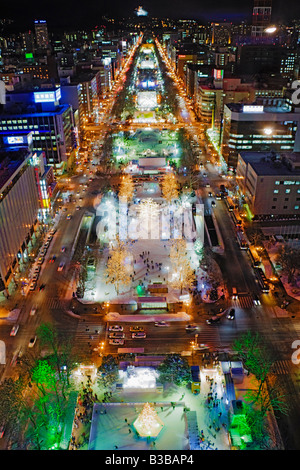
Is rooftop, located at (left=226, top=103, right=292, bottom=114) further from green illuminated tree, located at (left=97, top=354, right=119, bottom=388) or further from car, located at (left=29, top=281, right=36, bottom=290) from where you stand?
green illuminated tree, located at (left=97, top=354, right=119, bottom=388)

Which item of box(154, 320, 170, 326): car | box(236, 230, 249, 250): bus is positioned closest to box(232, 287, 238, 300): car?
box(154, 320, 170, 326): car

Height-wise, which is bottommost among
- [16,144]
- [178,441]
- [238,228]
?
[178,441]

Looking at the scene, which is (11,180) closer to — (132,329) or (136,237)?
(136,237)

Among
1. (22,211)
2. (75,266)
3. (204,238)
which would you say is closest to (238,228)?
(204,238)

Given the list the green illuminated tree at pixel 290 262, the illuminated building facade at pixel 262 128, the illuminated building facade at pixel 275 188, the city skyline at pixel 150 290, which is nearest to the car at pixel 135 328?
the city skyline at pixel 150 290

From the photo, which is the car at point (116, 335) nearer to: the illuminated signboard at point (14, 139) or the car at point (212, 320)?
the car at point (212, 320)

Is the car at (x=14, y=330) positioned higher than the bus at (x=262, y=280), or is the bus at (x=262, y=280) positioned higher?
the bus at (x=262, y=280)
